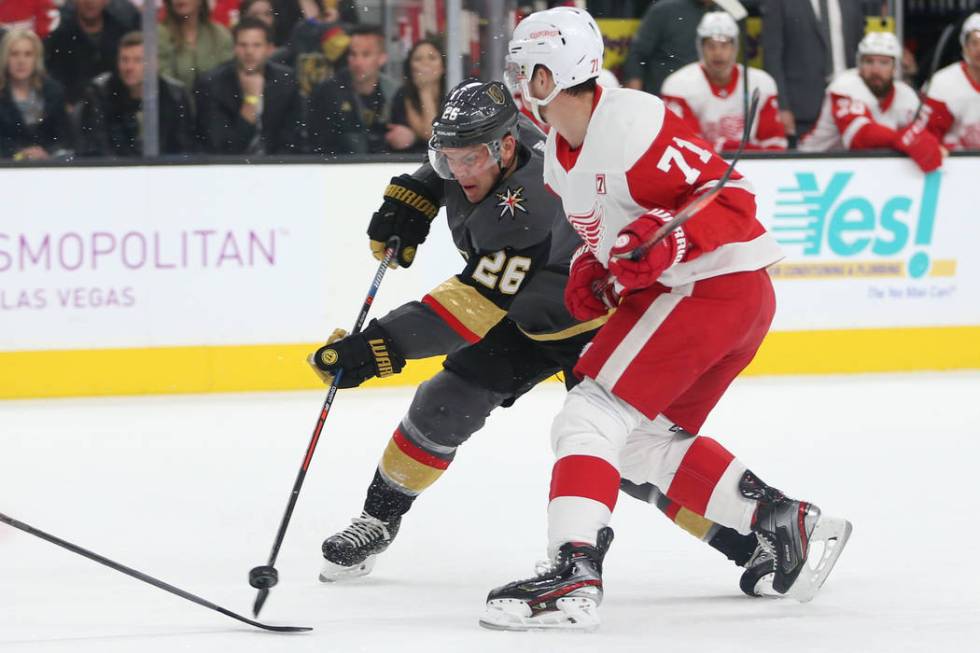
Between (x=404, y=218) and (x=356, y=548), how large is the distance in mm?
674

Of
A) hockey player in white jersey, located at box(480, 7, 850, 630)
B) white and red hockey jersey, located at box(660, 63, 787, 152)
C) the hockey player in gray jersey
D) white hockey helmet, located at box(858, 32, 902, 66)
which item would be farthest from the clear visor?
white hockey helmet, located at box(858, 32, 902, 66)

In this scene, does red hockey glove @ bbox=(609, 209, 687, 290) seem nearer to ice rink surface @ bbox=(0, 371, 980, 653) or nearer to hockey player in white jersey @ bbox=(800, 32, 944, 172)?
ice rink surface @ bbox=(0, 371, 980, 653)

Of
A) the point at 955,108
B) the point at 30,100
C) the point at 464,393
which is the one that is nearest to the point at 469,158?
the point at 464,393

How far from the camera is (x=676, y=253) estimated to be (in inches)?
103

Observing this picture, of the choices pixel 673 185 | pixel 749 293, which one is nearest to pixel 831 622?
pixel 749 293

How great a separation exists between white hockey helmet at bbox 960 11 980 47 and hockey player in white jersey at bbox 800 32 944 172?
30cm

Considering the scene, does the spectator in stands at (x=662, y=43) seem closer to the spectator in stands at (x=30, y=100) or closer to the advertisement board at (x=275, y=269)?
the advertisement board at (x=275, y=269)

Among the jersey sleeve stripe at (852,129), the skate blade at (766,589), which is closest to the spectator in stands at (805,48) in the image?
the jersey sleeve stripe at (852,129)

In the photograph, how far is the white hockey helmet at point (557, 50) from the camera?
2.70 meters

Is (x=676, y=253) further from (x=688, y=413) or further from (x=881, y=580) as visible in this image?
(x=881, y=580)

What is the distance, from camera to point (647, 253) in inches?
102

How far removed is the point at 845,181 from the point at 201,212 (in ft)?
7.81

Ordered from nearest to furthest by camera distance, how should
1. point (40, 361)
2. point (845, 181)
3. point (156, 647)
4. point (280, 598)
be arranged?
point (156, 647) < point (280, 598) < point (40, 361) < point (845, 181)

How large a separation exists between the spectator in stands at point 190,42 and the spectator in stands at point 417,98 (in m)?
0.65
